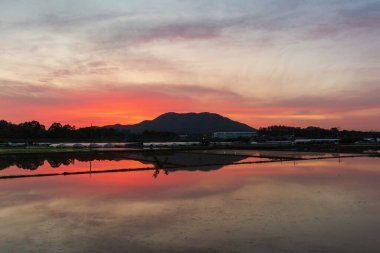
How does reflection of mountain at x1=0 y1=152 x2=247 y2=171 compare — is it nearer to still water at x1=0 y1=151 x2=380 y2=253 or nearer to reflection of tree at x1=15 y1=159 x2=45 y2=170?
reflection of tree at x1=15 y1=159 x2=45 y2=170

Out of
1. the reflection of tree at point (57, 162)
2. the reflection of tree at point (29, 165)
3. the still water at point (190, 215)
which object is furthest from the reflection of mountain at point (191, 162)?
the reflection of tree at point (29, 165)

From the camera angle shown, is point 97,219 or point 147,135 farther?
point 147,135

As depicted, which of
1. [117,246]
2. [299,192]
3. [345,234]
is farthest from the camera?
[299,192]

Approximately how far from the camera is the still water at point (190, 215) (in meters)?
8.79

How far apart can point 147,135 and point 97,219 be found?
123 metres

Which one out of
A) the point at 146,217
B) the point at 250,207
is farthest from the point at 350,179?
the point at 146,217

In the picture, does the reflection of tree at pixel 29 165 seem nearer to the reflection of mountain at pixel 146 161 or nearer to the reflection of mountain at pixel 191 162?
the reflection of mountain at pixel 146 161

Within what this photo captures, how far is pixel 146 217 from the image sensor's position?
452 inches

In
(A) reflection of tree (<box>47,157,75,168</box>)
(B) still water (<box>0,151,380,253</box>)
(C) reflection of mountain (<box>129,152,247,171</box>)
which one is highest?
(A) reflection of tree (<box>47,157,75,168</box>)

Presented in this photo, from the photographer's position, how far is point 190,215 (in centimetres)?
1161

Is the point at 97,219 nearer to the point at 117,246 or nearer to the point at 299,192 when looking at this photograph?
the point at 117,246

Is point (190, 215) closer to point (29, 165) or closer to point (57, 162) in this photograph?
point (29, 165)

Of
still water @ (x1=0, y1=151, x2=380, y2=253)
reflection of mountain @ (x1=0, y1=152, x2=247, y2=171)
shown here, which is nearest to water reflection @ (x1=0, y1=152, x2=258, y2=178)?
reflection of mountain @ (x1=0, y1=152, x2=247, y2=171)

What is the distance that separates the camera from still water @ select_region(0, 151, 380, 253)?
879 cm
